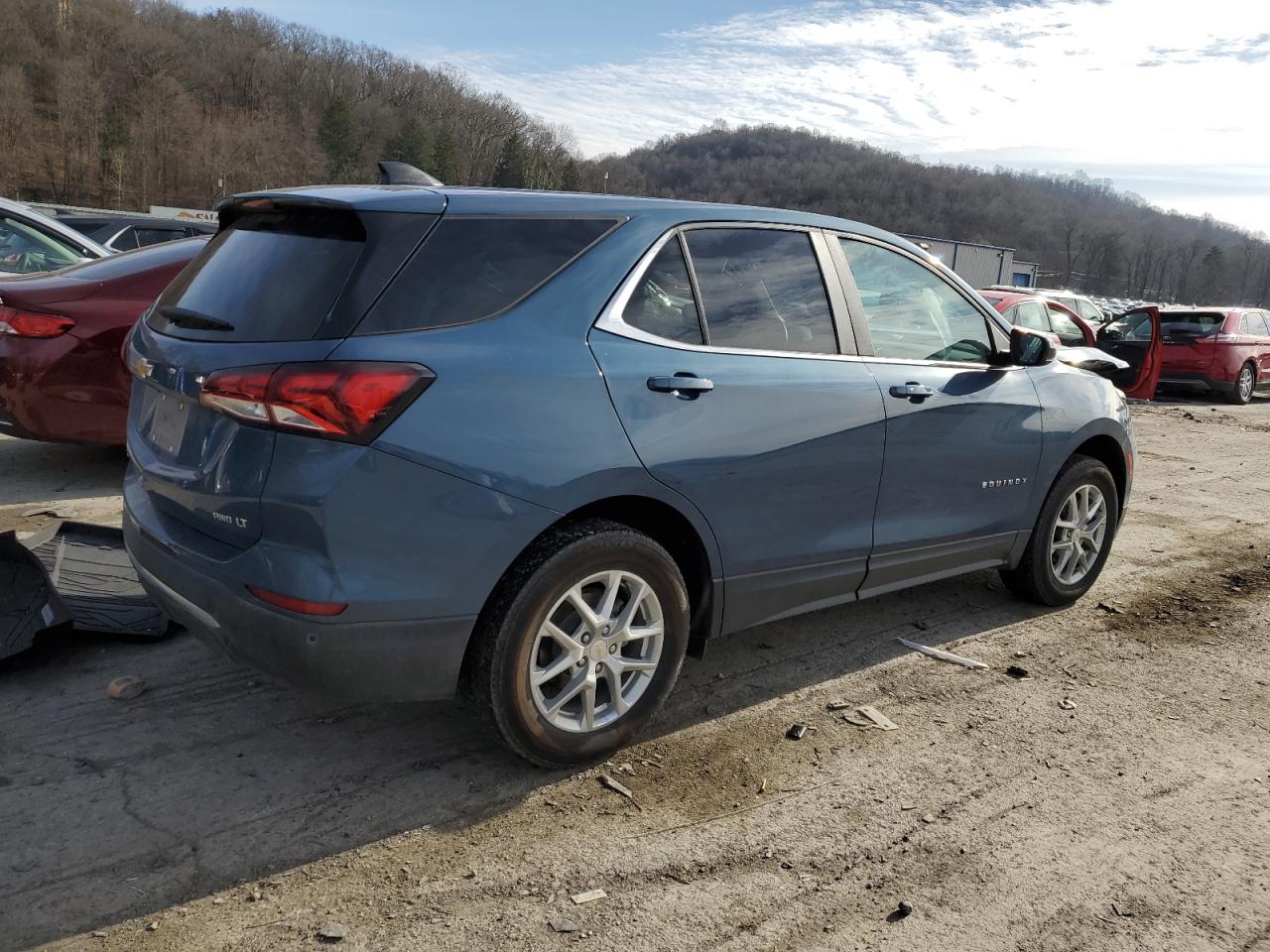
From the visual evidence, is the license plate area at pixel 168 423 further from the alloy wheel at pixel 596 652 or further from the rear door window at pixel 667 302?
the rear door window at pixel 667 302

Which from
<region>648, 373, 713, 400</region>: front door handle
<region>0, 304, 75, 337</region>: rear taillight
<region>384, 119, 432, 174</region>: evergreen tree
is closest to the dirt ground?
<region>648, 373, 713, 400</region>: front door handle

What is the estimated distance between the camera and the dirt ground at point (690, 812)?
259 centimetres

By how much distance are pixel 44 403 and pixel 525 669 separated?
4.30m

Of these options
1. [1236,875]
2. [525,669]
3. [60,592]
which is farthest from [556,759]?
[60,592]

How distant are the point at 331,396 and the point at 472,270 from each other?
0.59 m

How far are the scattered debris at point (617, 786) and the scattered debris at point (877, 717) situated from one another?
1.02m

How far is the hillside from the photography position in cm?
11250

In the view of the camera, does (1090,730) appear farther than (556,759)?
Yes

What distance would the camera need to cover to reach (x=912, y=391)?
4062 millimetres

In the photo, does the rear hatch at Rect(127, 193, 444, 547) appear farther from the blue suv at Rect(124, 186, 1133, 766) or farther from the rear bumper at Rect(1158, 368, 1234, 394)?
the rear bumper at Rect(1158, 368, 1234, 394)

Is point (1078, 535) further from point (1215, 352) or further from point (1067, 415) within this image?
point (1215, 352)

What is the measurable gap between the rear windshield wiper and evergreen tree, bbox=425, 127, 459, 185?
11719cm

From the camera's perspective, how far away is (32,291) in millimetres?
5914

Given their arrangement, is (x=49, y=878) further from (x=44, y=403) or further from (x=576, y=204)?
(x=44, y=403)
